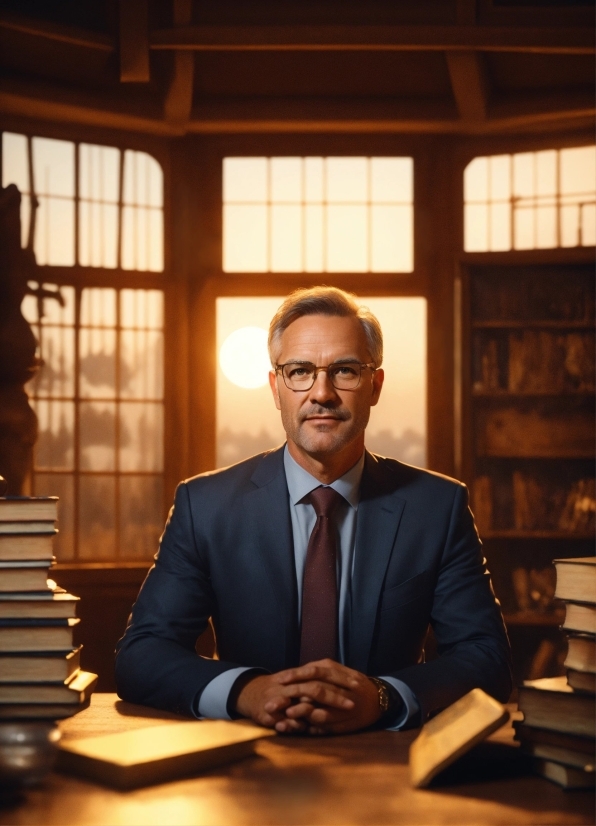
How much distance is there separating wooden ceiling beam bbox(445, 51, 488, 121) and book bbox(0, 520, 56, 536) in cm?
354

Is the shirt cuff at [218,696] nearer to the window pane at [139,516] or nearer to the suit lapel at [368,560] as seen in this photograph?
the suit lapel at [368,560]

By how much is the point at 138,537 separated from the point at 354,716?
12.1 feet

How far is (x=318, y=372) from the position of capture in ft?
7.87

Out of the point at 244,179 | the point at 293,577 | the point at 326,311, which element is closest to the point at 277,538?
the point at 293,577

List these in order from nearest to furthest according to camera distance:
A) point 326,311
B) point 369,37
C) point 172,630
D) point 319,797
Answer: point 319,797 → point 172,630 → point 326,311 → point 369,37

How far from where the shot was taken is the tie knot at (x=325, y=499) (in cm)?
238

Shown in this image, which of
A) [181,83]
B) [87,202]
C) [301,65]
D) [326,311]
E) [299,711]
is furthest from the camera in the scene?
[87,202]

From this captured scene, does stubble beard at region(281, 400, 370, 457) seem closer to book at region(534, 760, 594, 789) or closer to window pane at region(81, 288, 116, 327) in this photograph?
book at region(534, 760, 594, 789)

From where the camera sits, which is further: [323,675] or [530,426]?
[530,426]

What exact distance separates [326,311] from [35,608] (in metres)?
1.11

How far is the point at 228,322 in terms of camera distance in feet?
17.7

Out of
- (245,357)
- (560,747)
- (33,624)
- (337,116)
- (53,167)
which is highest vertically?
(337,116)

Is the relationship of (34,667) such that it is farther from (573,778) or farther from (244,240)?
(244,240)

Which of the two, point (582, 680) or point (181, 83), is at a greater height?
point (181, 83)
